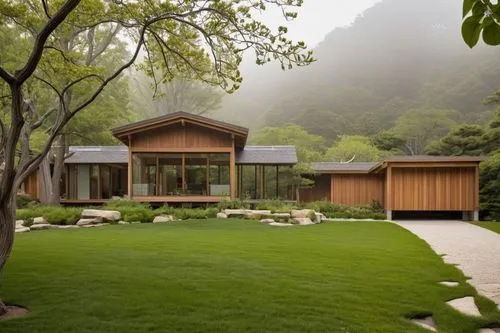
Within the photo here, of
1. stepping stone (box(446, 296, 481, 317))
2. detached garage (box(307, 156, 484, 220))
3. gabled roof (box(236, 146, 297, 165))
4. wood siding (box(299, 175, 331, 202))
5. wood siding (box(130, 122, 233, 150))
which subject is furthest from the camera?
wood siding (box(299, 175, 331, 202))

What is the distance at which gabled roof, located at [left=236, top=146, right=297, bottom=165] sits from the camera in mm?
21922

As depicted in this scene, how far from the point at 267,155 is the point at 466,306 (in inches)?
691

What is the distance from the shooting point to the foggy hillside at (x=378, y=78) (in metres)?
45.1

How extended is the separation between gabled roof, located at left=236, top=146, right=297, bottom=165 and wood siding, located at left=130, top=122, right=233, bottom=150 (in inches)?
59.7

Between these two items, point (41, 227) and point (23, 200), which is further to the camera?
point (23, 200)

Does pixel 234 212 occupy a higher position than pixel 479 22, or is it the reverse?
pixel 479 22

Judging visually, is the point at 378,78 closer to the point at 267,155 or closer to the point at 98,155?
the point at 267,155

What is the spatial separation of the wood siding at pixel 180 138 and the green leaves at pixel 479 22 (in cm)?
1946

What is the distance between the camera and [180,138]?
69.1ft

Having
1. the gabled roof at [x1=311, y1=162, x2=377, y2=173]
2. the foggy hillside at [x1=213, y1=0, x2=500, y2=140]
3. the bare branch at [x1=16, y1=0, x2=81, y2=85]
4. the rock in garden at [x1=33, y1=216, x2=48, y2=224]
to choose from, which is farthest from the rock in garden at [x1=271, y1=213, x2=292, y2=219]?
the foggy hillside at [x1=213, y1=0, x2=500, y2=140]

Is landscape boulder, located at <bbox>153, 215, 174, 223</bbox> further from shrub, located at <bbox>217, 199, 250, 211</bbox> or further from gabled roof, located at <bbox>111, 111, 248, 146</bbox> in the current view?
gabled roof, located at <bbox>111, 111, 248, 146</bbox>

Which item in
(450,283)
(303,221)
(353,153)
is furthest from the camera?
(353,153)

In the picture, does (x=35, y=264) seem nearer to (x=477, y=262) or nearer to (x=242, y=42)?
(x=242, y=42)

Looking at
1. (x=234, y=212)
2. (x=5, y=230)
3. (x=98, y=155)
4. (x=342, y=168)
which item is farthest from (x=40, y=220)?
(x=342, y=168)
